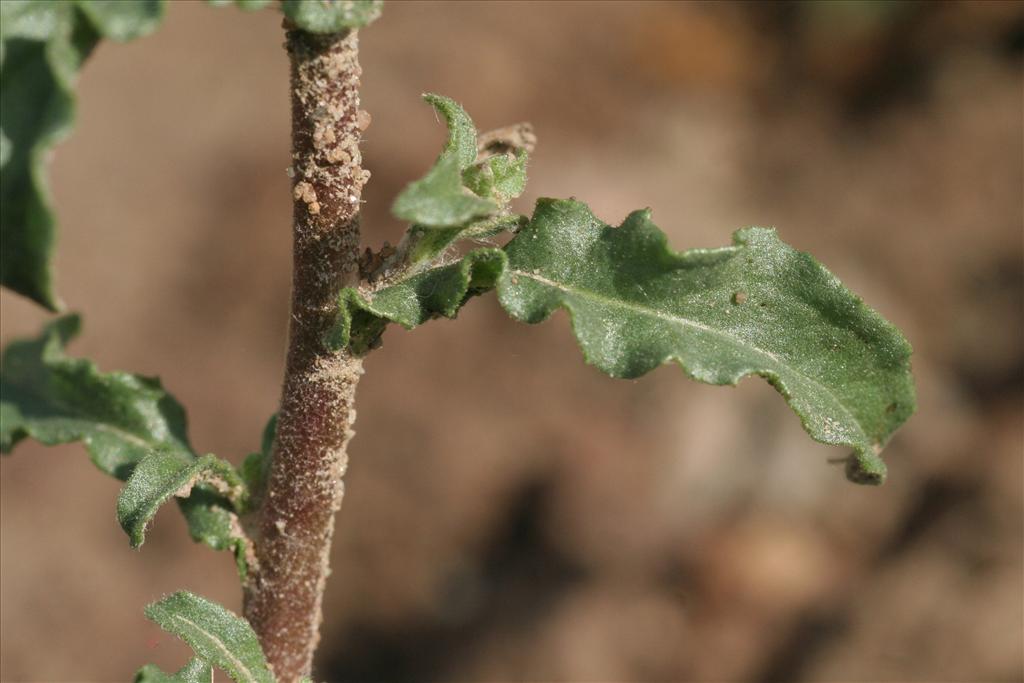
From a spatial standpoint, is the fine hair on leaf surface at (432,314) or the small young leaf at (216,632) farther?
the small young leaf at (216,632)

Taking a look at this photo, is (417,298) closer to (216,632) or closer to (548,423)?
(216,632)

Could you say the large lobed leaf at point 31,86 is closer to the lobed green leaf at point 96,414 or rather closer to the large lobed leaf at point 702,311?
the large lobed leaf at point 702,311

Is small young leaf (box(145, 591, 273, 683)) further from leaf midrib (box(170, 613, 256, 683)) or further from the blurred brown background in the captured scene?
the blurred brown background

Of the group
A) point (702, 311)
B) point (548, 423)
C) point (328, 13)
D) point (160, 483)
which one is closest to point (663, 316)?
point (702, 311)

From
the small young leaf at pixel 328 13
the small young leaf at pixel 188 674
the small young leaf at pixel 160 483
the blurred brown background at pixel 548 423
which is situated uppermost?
the blurred brown background at pixel 548 423

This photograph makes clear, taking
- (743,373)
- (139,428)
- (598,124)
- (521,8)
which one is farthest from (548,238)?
(521,8)

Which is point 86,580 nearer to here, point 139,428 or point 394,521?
point 394,521

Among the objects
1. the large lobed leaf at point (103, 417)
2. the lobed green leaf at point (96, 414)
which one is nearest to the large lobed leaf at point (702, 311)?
the large lobed leaf at point (103, 417)
